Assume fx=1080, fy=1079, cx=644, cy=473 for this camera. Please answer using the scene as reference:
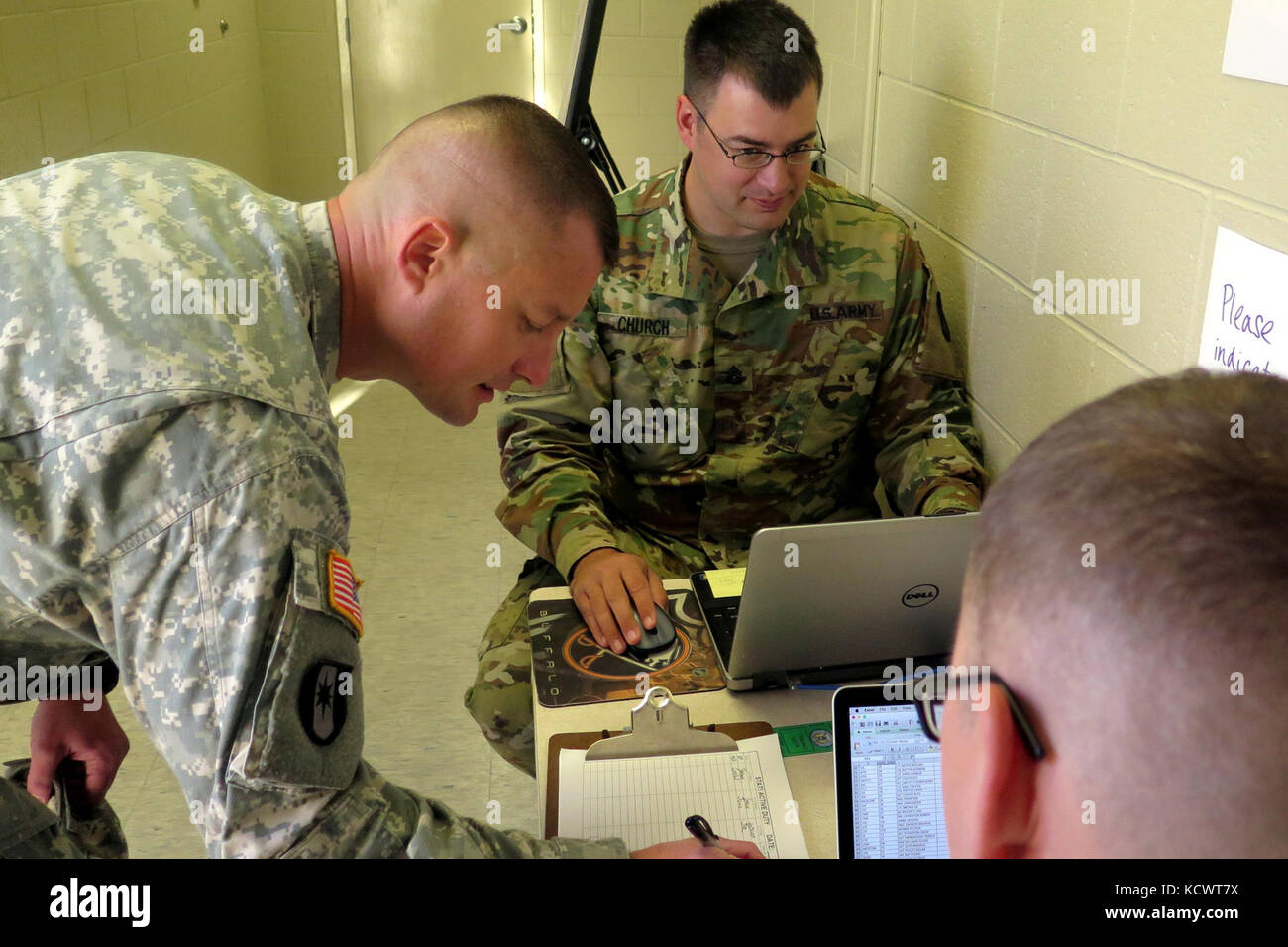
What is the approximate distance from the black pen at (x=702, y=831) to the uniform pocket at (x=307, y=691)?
0.98 feet

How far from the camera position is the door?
4.64 metres

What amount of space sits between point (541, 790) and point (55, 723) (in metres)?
0.69

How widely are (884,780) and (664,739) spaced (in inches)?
10.5

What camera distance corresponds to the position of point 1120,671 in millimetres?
441

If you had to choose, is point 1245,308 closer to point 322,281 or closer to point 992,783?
point 992,783

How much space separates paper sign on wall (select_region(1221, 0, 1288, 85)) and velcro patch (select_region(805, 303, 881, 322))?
0.77m

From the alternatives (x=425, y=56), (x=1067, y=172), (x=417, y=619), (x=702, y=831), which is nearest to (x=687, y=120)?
(x=1067, y=172)
